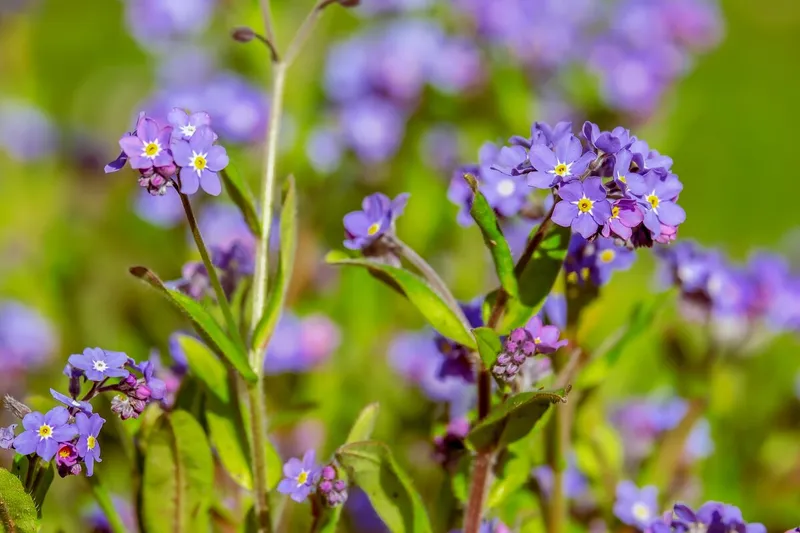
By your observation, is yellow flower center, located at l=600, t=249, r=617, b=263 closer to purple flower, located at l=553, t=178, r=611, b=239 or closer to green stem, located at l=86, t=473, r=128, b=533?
purple flower, located at l=553, t=178, r=611, b=239

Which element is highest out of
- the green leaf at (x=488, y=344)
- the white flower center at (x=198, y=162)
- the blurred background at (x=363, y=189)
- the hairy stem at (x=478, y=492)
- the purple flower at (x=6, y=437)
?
the blurred background at (x=363, y=189)

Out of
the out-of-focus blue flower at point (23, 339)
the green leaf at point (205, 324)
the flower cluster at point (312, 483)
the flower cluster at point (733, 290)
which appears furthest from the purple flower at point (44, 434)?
the out-of-focus blue flower at point (23, 339)

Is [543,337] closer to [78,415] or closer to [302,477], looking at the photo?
[302,477]

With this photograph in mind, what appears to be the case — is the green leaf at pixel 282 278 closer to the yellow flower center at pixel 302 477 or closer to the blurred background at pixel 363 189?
the yellow flower center at pixel 302 477

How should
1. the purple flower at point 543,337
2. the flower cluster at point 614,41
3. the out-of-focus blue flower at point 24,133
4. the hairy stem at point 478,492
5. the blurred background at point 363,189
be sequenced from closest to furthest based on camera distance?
the purple flower at point 543,337
the hairy stem at point 478,492
the blurred background at point 363,189
the flower cluster at point 614,41
the out-of-focus blue flower at point 24,133

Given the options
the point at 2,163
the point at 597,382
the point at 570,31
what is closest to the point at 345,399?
the point at 597,382

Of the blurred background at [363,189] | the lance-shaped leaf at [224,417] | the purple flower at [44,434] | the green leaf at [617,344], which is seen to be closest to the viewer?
the purple flower at [44,434]
